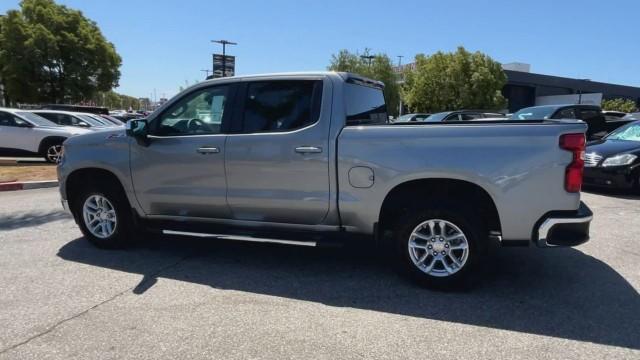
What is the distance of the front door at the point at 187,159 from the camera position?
4.88 meters

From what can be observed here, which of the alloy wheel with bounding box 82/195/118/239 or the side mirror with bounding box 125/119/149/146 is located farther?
the alloy wheel with bounding box 82/195/118/239

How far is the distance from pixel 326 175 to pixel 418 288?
50.7 inches

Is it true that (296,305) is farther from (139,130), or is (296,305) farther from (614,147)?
(614,147)

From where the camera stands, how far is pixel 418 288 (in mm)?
4316

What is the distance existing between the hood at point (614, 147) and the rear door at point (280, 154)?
7.25 meters

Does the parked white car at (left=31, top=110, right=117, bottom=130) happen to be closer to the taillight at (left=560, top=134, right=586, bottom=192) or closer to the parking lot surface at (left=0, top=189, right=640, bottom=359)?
the parking lot surface at (left=0, top=189, right=640, bottom=359)

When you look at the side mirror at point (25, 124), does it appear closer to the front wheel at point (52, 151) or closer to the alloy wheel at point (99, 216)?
the front wheel at point (52, 151)

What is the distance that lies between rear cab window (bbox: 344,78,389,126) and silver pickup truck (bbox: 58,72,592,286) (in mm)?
22

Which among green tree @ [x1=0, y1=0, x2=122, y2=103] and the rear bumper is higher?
green tree @ [x1=0, y1=0, x2=122, y2=103]

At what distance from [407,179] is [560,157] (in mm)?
1189

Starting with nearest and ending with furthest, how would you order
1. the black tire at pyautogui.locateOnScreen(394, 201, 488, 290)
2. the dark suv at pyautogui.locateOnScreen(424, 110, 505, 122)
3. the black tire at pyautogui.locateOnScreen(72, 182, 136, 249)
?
1. the black tire at pyautogui.locateOnScreen(394, 201, 488, 290)
2. the black tire at pyautogui.locateOnScreen(72, 182, 136, 249)
3. the dark suv at pyautogui.locateOnScreen(424, 110, 505, 122)

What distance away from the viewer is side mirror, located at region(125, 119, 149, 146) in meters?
5.06

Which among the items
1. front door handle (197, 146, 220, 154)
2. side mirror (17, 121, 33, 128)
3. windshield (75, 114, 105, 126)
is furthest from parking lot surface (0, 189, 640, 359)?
windshield (75, 114, 105, 126)

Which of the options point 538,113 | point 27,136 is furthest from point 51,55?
point 538,113
